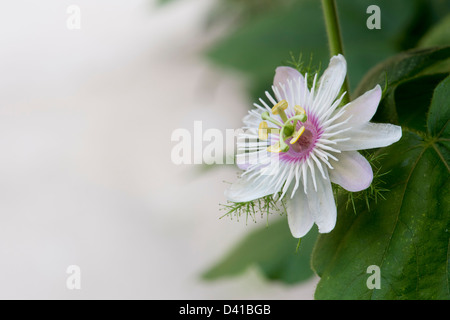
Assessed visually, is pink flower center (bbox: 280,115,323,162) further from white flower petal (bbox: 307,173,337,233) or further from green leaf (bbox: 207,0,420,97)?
green leaf (bbox: 207,0,420,97)

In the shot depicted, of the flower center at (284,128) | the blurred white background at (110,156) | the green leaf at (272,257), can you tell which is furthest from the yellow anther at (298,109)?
the blurred white background at (110,156)

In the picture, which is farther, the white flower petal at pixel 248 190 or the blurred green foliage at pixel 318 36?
the blurred green foliage at pixel 318 36

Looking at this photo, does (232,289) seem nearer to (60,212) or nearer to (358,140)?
(60,212)

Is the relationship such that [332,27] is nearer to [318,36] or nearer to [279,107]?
[279,107]

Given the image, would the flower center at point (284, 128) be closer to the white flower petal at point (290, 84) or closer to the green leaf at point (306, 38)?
the white flower petal at point (290, 84)

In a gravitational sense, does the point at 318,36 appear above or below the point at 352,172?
above

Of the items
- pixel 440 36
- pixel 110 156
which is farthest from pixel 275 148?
pixel 110 156
